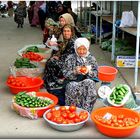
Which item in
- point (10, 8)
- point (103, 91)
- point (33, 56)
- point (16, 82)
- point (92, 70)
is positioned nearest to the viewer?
point (92, 70)

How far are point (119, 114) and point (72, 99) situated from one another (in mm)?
610

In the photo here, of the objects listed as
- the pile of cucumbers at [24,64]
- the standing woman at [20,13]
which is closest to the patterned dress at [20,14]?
the standing woman at [20,13]

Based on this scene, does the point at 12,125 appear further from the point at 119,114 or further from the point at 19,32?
the point at 19,32

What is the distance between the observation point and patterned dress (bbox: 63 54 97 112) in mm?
4188

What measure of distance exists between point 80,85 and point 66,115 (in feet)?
1.61

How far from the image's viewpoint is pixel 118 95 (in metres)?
4.12

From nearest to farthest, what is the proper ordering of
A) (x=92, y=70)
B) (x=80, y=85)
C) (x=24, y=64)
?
(x=80, y=85) < (x=92, y=70) < (x=24, y=64)

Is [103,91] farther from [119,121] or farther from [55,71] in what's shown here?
[119,121]

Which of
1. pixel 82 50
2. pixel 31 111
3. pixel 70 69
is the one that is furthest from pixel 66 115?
pixel 82 50

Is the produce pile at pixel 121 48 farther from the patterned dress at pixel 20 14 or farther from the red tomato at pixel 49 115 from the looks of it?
the patterned dress at pixel 20 14

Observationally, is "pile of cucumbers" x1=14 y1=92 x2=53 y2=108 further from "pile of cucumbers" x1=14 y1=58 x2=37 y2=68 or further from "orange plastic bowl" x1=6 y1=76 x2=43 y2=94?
"pile of cucumbers" x1=14 y1=58 x2=37 y2=68

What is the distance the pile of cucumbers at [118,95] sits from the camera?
4.08 meters

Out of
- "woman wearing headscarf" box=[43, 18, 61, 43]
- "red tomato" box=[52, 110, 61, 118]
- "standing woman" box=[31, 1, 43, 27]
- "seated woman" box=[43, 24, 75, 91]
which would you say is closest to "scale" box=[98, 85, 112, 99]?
"seated woman" box=[43, 24, 75, 91]

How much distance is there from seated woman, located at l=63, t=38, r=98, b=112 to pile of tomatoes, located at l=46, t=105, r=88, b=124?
12.1 inches
